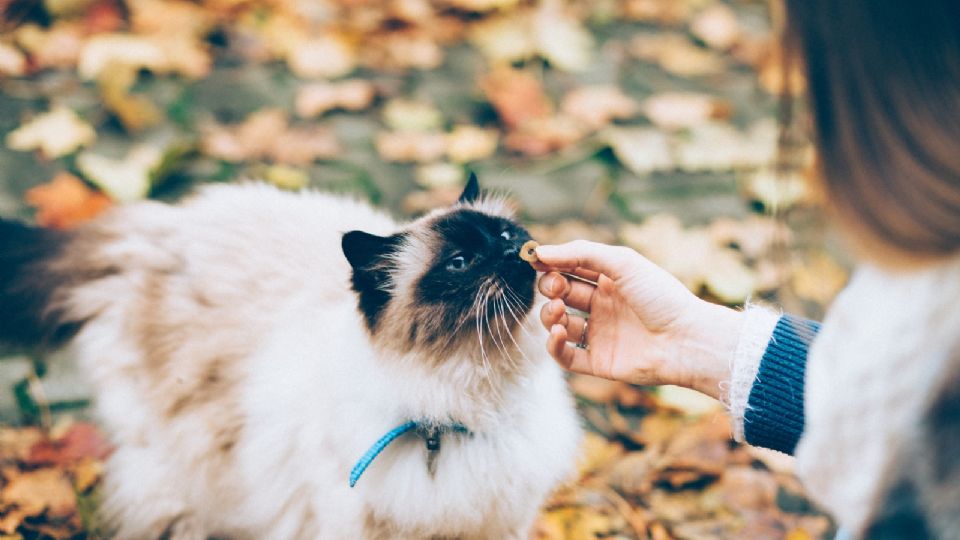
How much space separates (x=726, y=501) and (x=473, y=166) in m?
1.59

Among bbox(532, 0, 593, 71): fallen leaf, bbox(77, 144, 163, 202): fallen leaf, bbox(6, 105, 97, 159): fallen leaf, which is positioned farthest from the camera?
bbox(532, 0, 593, 71): fallen leaf

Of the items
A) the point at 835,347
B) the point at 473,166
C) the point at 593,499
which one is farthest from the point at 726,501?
the point at 473,166

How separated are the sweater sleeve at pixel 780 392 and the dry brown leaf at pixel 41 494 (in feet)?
5.82

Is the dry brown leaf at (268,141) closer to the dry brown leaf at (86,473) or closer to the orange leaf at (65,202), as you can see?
the orange leaf at (65,202)

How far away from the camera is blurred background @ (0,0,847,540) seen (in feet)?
7.54

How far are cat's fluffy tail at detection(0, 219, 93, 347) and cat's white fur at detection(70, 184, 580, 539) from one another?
0.05 meters

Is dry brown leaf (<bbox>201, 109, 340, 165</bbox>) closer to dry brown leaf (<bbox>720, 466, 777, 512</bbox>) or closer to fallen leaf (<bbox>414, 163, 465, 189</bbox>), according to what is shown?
fallen leaf (<bbox>414, 163, 465, 189</bbox>)

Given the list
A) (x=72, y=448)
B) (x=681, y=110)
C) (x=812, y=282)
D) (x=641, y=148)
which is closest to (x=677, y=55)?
(x=681, y=110)

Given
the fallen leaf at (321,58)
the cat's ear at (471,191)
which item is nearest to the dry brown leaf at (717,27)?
the fallen leaf at (321,58)

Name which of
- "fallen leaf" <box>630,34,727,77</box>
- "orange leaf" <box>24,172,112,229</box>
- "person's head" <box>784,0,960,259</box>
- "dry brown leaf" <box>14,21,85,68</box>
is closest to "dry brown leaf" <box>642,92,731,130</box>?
"fallen leaf" <box>630,34,727,77</box>

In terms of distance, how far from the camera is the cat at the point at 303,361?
1701 millimetres

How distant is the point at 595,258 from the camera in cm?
176

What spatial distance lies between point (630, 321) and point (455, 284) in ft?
1.53

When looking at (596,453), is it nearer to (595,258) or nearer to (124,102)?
(595,258)
